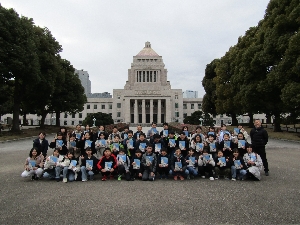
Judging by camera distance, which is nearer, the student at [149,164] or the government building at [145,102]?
the student at [149,164]

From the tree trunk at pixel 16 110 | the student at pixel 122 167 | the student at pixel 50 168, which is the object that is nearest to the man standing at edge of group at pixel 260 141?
the student at pixel 122 167

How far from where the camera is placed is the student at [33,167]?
916 cm

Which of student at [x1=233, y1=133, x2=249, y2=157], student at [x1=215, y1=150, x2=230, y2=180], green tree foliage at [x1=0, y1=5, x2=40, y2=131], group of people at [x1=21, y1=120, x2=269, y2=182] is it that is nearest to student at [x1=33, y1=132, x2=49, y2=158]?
group of people at [x1=21, y1=120, x2=269, y2=182]

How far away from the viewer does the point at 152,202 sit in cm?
652

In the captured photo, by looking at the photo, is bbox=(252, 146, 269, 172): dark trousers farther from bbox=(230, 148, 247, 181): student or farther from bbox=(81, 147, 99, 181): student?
bbox=(81, 147, 99, 181): student

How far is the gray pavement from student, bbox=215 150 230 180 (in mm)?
683

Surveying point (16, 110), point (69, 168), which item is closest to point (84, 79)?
point (16, 110)

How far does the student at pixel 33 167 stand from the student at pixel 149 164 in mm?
3469

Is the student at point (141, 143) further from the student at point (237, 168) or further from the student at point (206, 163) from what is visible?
the student at point (237, 168)

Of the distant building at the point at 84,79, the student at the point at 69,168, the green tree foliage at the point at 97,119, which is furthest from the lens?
the distant building at the point at 84,79

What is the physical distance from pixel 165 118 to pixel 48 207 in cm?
7294

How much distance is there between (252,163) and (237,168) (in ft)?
1.67

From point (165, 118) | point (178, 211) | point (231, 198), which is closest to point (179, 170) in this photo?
point (231, 198)

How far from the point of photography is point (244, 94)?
29625 millimetres
